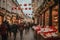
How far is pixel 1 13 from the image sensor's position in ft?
106

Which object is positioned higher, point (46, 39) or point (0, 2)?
point (0, 2)

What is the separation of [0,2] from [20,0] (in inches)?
174

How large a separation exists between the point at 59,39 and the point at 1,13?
79.9ft

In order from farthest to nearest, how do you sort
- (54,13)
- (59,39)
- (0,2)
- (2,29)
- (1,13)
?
(0,2), (1,13), (54,13), (2,29), (59,39)

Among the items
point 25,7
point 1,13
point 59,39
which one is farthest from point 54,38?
point 25,7

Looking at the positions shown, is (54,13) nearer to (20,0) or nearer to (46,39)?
(46,39)

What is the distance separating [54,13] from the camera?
1630 cm

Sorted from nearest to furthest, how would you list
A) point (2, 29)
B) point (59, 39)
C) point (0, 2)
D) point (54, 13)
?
point (59, 39), point (2, 29), point (54, 13), point (0, 2)

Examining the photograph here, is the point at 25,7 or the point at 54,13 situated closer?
the point at 54,13

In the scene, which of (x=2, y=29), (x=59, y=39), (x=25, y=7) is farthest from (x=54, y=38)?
(x=25, y=7)

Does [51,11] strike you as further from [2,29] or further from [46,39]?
[46,39]

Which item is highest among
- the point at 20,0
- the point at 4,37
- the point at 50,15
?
the point at 20,0

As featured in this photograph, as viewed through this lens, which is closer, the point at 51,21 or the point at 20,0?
the point at 51,21

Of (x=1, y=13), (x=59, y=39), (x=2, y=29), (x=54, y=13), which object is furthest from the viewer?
(x=1, y=13)
